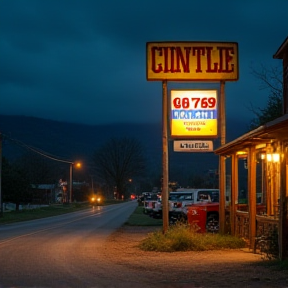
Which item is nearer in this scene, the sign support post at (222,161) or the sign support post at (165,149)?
the sign support post at (165,149)

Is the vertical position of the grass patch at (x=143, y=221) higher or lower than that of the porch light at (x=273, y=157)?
lower

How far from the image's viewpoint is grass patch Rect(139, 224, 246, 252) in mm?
18812

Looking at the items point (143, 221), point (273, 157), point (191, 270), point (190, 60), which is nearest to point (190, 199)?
point (143, 221)

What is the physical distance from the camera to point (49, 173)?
96438 millimetres

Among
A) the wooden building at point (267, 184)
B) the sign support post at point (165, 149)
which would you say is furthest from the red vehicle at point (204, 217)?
the sign support post at point (165, 149)

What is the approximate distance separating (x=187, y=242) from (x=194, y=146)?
13.5 feet

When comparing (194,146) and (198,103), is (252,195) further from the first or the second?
(198,103)

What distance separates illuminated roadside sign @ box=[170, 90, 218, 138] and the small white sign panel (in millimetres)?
254

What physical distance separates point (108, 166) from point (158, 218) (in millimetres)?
74932

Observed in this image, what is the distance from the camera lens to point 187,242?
741 inches

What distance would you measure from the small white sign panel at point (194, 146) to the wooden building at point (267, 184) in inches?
15.6

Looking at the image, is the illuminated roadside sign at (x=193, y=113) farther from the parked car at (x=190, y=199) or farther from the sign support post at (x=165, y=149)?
the parked car at (x=190, y=199)

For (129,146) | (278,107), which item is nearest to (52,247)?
(278,107)

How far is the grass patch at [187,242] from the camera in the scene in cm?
1881
